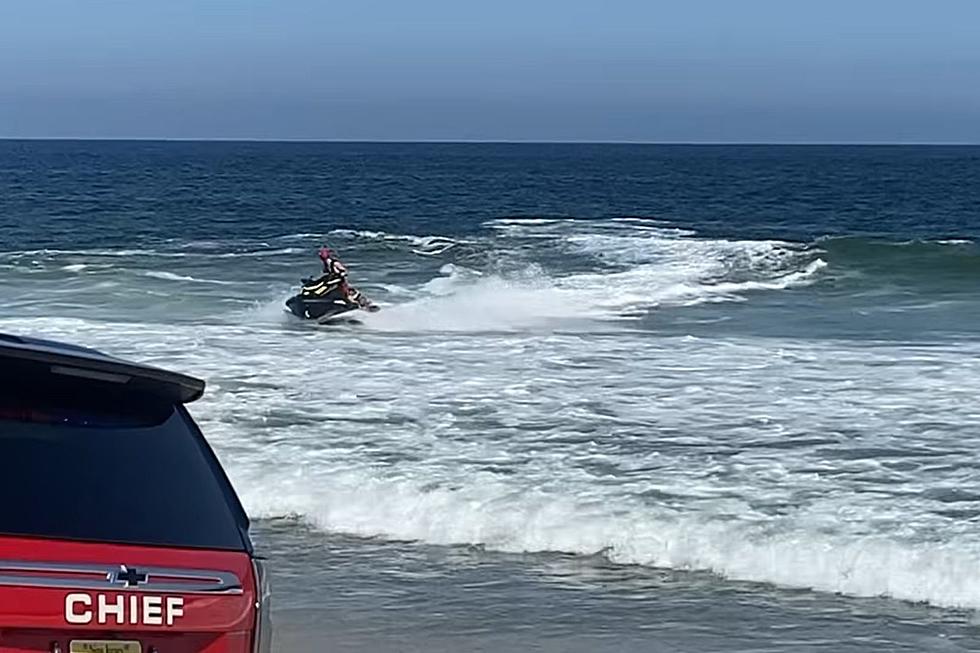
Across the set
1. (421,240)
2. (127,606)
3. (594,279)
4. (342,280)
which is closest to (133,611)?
(127,606)

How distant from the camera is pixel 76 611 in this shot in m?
2.99

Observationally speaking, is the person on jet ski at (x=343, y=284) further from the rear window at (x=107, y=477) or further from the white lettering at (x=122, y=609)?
the white lettering at (x=122, y=609)

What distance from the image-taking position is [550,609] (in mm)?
7473

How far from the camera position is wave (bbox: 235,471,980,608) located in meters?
8.16

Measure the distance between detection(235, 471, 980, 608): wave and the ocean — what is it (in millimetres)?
20

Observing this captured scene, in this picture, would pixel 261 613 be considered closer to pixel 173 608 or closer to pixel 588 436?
pixel 173 608

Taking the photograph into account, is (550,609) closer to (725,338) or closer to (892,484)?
(892,484)

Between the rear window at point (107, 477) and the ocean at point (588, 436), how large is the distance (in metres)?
3.47

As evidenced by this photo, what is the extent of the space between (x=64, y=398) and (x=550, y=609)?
4478 mm

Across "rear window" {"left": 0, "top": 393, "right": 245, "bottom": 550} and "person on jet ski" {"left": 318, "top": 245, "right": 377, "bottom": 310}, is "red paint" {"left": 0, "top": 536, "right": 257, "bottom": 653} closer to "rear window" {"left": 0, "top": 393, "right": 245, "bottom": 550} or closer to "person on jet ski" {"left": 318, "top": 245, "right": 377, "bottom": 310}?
"rear window" {"left": 0, "top": 393, "right": 245, "bottom": 550}

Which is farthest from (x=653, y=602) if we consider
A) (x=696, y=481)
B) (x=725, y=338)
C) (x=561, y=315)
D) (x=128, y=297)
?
(x=128, y=297)

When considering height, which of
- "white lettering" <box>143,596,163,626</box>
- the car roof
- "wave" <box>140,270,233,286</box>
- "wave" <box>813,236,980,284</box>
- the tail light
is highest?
the car roof

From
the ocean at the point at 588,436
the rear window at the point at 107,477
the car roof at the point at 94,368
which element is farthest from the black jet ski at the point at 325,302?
the rear window at the point at 107,477

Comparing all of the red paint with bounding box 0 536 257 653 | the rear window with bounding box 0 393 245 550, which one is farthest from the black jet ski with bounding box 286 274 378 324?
the red paint with bounding box 0 536 257 653
